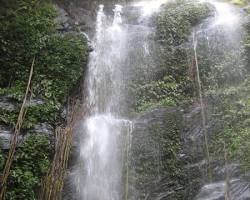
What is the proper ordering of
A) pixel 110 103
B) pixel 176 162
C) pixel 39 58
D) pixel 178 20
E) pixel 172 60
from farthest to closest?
pixel 178 20, pixel 172 60, pixel 110 103, pixel 39 58, pixel 176 162

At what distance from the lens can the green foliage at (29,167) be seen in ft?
20.7

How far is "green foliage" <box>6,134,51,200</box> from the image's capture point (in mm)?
6305

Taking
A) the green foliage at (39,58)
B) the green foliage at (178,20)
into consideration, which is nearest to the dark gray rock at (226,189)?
the green foliage at (39,58)

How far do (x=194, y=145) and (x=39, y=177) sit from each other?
281 centimetres

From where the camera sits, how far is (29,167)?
662 centimetres

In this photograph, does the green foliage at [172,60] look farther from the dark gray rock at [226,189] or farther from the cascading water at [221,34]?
the dark gray rock at [226,189]

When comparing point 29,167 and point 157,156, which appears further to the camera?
point 157,156

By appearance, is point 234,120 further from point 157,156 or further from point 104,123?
point 104,123

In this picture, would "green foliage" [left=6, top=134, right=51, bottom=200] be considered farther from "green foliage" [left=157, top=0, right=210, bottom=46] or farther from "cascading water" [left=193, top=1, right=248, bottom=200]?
"green foliage" [left=157, top=0, right=210, bottom=46]

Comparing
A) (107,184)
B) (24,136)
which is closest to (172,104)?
(107,184)

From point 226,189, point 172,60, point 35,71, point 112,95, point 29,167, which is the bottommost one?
point 226,189

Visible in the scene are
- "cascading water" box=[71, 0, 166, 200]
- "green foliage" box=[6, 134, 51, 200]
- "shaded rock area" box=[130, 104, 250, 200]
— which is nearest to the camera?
"green foliage" box=[6, 134, 51, 200]

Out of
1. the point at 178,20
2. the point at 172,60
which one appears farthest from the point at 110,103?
the point at 178,20

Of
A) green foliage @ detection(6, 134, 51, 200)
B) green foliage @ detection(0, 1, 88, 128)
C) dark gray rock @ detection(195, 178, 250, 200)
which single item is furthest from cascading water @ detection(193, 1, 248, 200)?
green foliage @ detection(6, 134, 51, 200)
